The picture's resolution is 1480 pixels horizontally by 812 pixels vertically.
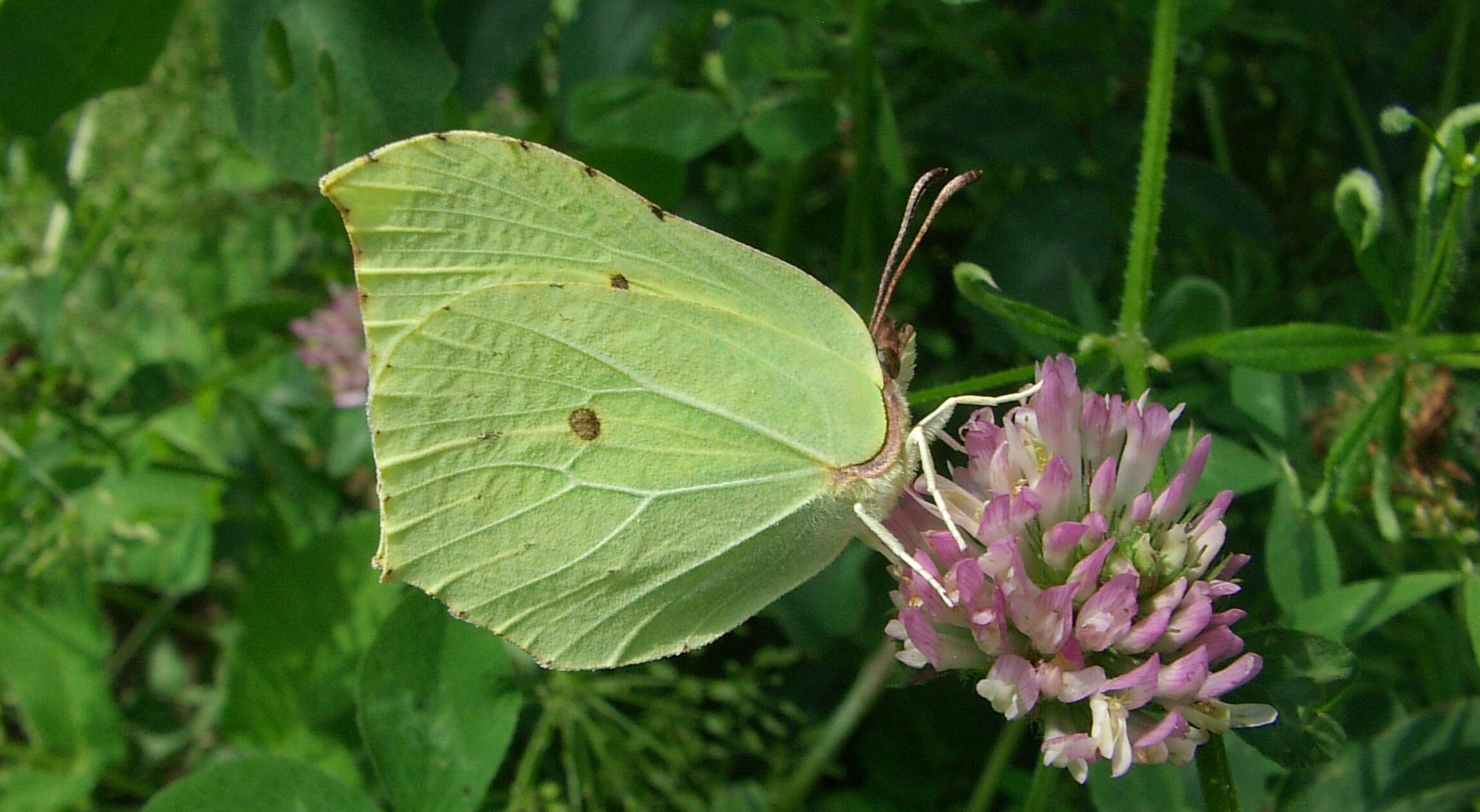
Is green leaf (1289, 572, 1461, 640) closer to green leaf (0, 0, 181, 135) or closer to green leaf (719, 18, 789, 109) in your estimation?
green leaf (719, 18, 789, 109)

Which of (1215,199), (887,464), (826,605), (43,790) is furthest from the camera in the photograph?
(43,790)

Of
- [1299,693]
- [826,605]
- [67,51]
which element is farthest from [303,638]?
[1299,693]

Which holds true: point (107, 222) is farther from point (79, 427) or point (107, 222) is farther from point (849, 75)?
point (849, 75)

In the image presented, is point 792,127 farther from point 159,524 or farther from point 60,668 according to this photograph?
point 60,668

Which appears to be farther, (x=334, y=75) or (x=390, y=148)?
(x=334, y=75)

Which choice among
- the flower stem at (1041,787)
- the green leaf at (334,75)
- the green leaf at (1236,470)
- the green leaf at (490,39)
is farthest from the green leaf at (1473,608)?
the green leaf at (490,39)

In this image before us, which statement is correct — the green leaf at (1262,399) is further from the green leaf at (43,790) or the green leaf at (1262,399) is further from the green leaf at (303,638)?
the green leaf at (43,790)

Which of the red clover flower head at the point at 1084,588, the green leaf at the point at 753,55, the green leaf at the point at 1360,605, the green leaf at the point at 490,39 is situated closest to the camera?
the red clover flower head at the point at 1084,588
